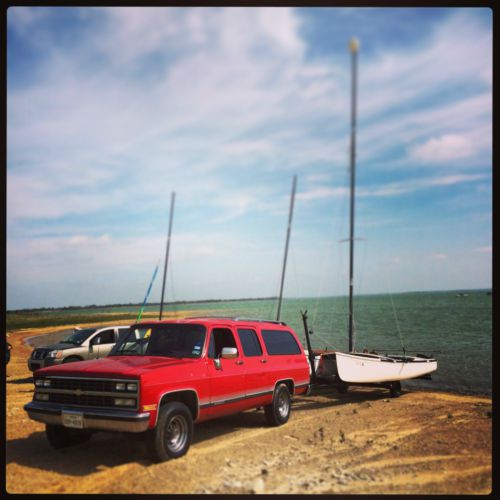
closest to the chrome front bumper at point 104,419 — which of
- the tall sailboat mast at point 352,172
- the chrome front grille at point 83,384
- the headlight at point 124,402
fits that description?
the headlight at point 124,402

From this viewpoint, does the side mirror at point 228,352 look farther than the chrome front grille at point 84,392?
Yes

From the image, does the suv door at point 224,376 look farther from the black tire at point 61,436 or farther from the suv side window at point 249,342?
the black tire at point 61,436

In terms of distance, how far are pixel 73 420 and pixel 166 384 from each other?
1.38m

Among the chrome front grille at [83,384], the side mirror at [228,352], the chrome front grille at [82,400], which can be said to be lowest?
the chrome front grille at [82,400]

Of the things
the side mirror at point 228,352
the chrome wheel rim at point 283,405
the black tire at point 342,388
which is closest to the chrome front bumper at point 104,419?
the side mirror at point 228,352

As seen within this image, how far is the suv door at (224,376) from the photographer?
8328mm

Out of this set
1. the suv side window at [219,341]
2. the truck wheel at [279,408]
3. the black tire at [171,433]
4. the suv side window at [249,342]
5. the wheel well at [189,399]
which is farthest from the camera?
the truck wheel at [279,408]

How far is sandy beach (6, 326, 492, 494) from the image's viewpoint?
6484 millimetres

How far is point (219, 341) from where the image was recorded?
29.3 feet

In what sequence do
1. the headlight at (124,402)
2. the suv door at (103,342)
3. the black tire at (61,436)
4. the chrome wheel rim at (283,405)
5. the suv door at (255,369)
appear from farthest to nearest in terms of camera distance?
the suv door at (103,342)
the chrome wheel rim at (283,405)
the suv door at (255,369)
the black tire at (61,436)
the headlight at (124,402)

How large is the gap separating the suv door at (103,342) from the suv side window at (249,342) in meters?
8.59

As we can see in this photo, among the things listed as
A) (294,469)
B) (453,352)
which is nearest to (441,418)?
(294,469)

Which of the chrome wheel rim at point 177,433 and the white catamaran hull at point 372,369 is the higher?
the chrome wheel rim at point 177,433
